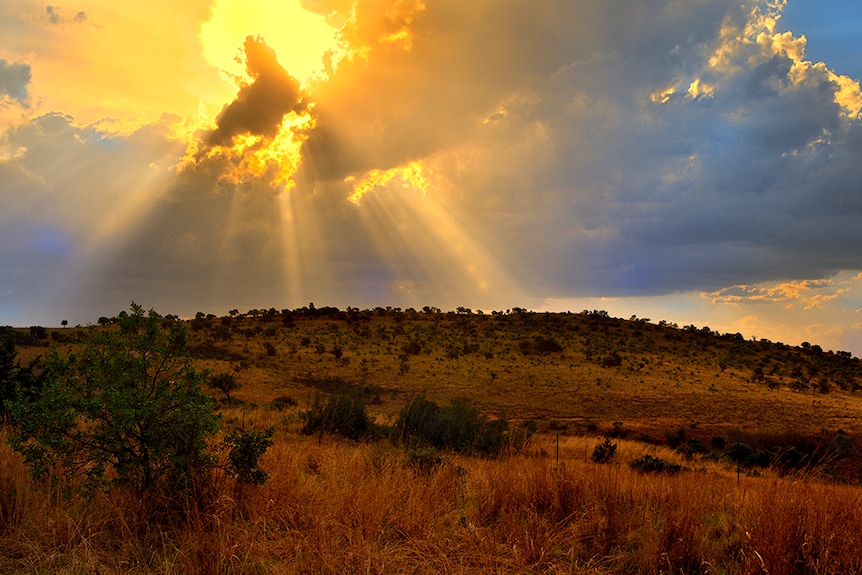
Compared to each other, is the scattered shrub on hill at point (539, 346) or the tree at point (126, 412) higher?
the scattered shrub on hill at point (539, 346)

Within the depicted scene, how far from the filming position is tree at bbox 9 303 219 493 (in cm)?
623

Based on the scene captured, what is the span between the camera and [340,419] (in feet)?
56.4

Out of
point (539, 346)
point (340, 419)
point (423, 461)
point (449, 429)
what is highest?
point (539, 346)

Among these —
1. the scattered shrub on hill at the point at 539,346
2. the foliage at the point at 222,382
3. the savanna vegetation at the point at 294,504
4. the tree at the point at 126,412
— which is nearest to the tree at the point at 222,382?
the foliage at the point at 222,382

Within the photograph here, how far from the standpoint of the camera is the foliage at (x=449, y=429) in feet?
51.5

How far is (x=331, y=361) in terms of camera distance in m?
46.5

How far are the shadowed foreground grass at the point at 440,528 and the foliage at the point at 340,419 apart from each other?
377 inches

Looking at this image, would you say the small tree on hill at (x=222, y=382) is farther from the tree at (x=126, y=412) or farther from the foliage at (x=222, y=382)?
the tree at (x=126, y=412)

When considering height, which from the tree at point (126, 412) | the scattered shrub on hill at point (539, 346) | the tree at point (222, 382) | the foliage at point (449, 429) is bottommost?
the foliage at point (449, 429)

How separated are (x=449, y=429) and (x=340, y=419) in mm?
3411

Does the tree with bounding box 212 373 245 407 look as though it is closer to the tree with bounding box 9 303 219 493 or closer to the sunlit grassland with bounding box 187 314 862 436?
the sunlit grassland with bounding box 187 314 862 436

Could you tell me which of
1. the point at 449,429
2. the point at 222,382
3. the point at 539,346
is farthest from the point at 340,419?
the point at 539,346

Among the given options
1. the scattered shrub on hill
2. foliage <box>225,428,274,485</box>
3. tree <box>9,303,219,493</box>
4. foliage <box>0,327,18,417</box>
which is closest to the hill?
the scattered shrub on hill

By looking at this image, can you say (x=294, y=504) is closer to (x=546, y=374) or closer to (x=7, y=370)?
(x=7, y=370)
